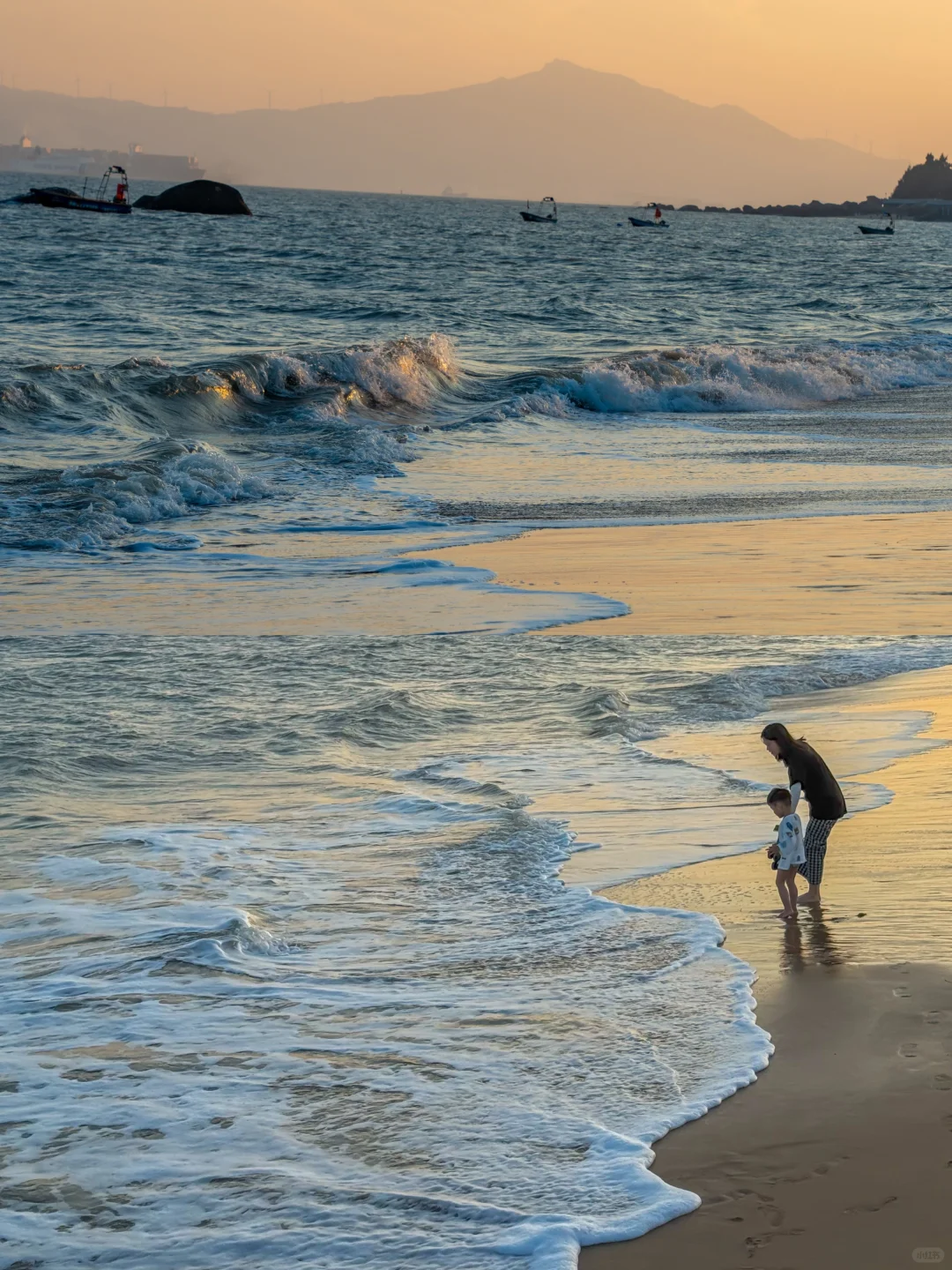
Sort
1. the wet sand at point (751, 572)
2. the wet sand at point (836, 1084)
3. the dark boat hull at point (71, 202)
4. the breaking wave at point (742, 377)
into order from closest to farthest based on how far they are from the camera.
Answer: the wet sand at point (836, 1084) < the wet sand at point (751, 572) < the breaking wave at point (742, 377) < the dark boat hull at point (71, 202)

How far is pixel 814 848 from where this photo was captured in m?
5.68

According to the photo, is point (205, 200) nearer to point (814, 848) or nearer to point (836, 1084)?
point (814, 848)

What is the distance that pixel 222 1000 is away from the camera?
4738 mm

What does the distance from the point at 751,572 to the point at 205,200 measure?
110085 millimetres

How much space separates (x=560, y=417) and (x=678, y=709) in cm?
1724

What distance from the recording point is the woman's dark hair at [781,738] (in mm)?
5836

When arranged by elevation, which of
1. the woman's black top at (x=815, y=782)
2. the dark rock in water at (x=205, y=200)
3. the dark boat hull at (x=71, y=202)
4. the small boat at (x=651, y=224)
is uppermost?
the small boat at (x=651, y=224)

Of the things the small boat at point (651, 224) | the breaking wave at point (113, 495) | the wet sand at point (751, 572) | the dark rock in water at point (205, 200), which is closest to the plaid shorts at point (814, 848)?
the wet sand at point (751, 572)

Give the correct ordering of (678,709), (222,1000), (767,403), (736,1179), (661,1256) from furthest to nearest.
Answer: (767,403), (678,709), (222,1000), (736,1179), (661,1256)

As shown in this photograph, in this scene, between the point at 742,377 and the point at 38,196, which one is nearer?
the point at 742,377

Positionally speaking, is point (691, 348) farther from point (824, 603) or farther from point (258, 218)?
point (258, 218)

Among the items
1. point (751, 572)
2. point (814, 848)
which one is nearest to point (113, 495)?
point (751, 572)

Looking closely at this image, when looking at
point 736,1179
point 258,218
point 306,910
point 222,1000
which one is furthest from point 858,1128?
point 258,218

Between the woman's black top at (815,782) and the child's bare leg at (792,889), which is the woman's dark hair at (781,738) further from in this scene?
the child's bare leg at (792,889)
